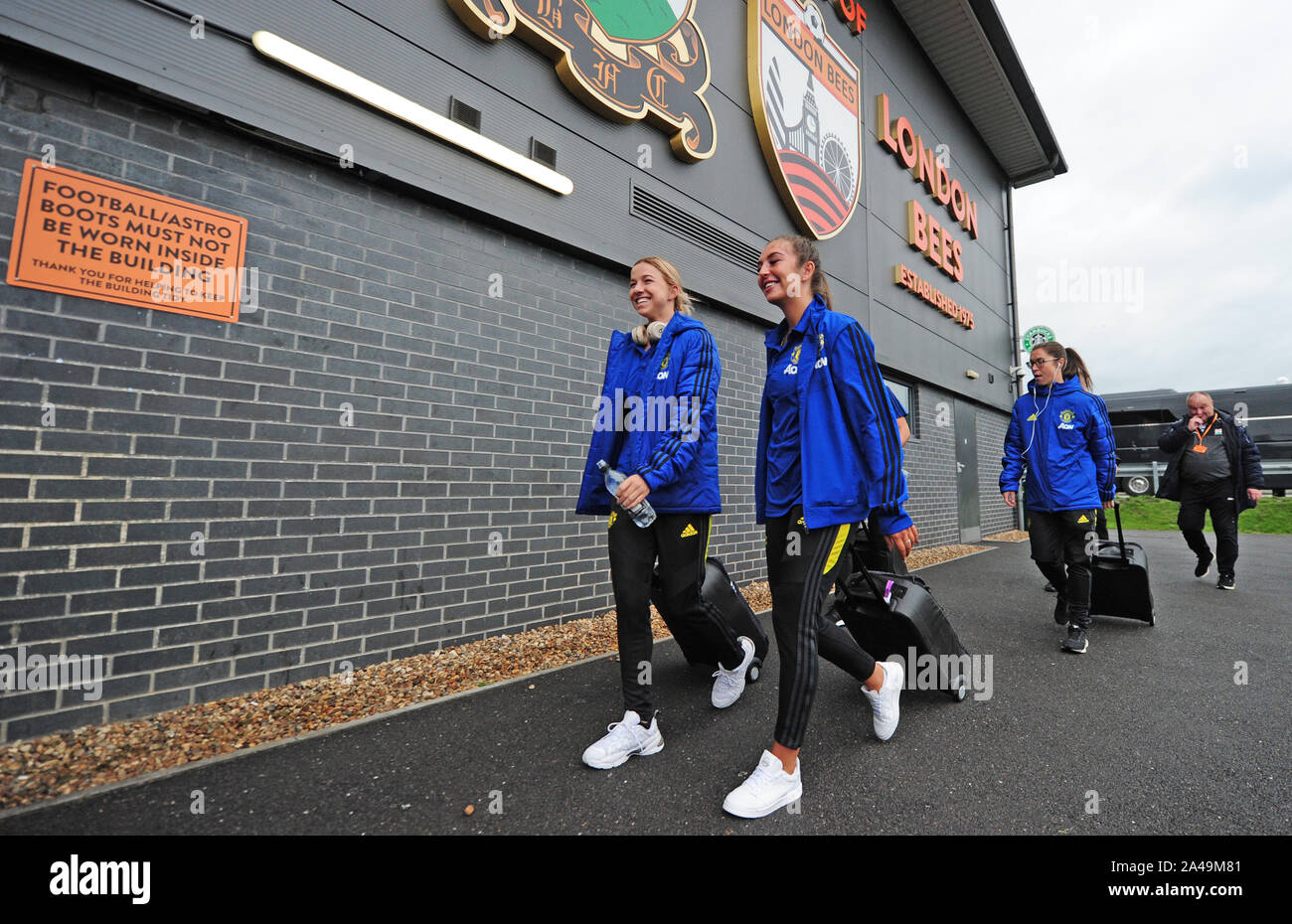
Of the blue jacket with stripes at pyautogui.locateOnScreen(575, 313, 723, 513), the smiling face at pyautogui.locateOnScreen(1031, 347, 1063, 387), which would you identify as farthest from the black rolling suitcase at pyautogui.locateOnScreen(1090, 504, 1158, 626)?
the blue jacket with stripes at pyautogui.locateOnScreen(575, 313, 723, 513)

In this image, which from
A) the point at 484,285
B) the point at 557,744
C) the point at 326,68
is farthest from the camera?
the point at 484,285

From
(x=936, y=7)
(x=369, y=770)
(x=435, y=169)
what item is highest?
(x=936, y=7)

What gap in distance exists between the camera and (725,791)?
1944mm

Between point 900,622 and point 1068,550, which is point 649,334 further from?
point 1068,550

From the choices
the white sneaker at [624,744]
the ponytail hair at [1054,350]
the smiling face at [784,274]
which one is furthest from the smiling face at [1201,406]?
the white sneaker at [624,744]

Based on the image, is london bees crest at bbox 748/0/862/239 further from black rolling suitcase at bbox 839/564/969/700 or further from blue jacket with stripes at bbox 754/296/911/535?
black rolling suitcase at bbox 839/564/969/700

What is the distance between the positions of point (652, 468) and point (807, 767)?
133cm

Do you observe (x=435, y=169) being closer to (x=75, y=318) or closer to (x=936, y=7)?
(x=75, y=318)

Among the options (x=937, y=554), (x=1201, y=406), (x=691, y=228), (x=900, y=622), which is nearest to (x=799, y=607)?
(x=900, y=622)

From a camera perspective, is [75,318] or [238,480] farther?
[238,480]

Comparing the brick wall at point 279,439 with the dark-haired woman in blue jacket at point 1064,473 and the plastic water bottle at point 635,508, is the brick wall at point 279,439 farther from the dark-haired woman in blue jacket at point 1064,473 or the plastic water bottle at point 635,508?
the dark-haired woman in blue jacket at point 1064,473

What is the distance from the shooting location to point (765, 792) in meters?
1.81
